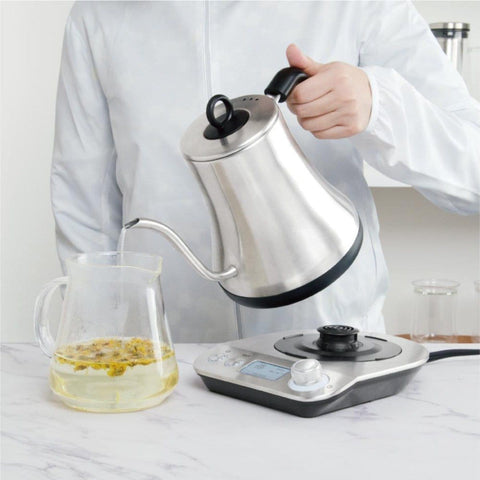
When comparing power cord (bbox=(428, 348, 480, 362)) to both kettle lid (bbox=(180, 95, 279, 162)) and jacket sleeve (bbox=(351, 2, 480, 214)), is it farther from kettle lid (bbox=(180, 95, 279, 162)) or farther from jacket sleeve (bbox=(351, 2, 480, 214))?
kettle lid (bbox=(180, 95, 279, 162))

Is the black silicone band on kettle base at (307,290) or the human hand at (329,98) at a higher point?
the human hand at (329,98)

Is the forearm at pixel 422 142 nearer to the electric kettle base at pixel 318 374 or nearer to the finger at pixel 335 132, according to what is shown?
the finger at pixel 335 132

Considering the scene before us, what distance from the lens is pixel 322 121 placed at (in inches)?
29.4

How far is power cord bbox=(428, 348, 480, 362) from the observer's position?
793 millimetres

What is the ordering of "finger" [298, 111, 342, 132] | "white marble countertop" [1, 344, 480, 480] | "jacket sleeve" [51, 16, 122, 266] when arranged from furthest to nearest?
"jacket sleeve" [51, 16, 122, 266] < "finger" [298, 111, 342, 132] < "white marble countertop" [1, 344, 480, 480]

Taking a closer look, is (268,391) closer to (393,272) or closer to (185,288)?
(185,288)

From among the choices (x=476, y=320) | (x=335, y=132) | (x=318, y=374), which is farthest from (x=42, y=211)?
(x=318, y=374)

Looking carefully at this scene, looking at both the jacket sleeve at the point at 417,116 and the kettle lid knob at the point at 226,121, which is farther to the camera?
the jacket sleeve at the point at 417,116

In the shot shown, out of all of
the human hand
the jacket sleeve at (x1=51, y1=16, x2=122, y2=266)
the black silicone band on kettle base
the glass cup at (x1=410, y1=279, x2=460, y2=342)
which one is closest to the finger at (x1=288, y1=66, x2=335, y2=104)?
the human hand

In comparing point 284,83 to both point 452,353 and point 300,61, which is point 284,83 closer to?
point 300,61

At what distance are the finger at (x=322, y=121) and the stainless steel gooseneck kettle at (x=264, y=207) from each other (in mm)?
53

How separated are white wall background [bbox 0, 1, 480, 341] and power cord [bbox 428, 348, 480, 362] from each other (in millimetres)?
1013

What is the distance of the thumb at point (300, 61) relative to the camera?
719 millimetres

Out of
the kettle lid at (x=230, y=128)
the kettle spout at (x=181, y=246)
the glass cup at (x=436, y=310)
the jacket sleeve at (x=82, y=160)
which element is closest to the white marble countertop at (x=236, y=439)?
the kettle spout at (x=181, y=246)
